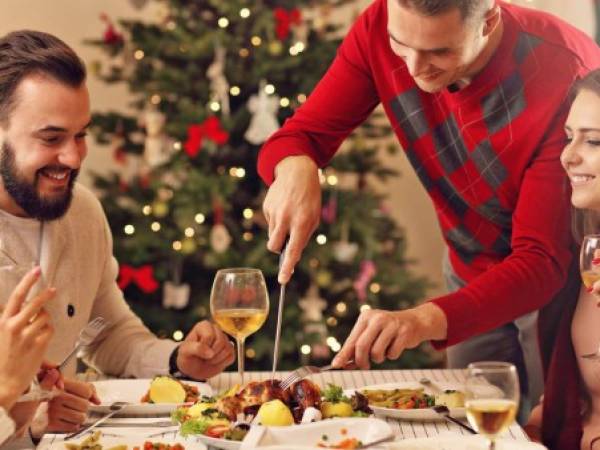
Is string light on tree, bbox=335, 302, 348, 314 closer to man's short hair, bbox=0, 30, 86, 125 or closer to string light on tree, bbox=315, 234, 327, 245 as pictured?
string light on tree, bbox=315, 234, 327, 245

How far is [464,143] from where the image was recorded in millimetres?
2475

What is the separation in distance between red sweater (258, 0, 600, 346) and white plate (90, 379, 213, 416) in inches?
21.5

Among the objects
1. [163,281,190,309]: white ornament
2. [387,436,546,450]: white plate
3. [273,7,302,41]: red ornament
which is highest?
[273,7,302,41]: red ornament

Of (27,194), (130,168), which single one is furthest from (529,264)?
(130,168)

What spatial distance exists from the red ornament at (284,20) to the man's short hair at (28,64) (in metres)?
1.92

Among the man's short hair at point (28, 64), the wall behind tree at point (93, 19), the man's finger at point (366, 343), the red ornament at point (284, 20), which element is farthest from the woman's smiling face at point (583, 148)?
the wall behind tree at point (93, 19)

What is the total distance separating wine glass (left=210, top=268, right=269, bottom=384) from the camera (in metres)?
2.03

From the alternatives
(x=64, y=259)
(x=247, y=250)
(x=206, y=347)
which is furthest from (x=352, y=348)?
(x=247, y=250)

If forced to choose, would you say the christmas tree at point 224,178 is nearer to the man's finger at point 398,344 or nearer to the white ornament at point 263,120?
the white ornament at point 263,120

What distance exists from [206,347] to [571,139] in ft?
3.07

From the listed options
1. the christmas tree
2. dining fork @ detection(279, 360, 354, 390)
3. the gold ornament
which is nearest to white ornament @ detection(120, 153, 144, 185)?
the christmas tree

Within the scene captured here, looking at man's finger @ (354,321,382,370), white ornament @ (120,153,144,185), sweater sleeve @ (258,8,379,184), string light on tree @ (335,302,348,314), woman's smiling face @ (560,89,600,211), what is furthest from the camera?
white ornament @ (120,153,144,185)

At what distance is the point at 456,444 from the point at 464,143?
0.97 metres

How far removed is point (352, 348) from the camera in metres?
1.92
